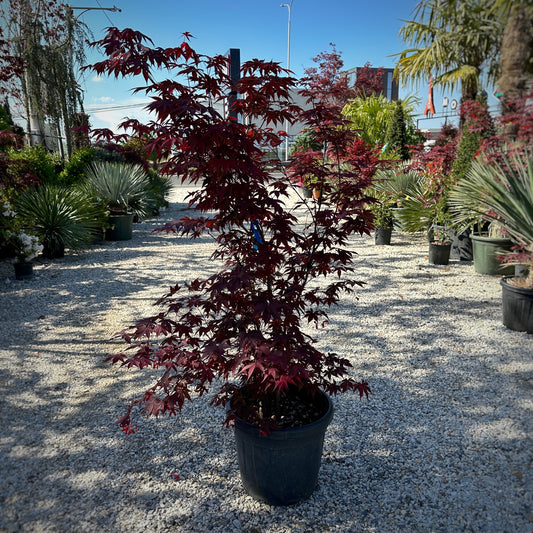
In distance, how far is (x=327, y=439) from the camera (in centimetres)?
266

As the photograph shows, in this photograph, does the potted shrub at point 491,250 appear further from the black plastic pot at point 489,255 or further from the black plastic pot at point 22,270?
the black plastic pot at point 22,270

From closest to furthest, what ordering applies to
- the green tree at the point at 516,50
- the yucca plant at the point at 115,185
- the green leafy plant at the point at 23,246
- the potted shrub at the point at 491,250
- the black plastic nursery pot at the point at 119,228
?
the green tree at the point at 516,50 < the potted shrub at the point at 491,250 < the green leafy plant at the point at 23,246 < the black plastic nursery pot at the point at 119,228 < the yucca plant at the point at 115,185

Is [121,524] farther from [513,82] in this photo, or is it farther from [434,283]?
[434,283]

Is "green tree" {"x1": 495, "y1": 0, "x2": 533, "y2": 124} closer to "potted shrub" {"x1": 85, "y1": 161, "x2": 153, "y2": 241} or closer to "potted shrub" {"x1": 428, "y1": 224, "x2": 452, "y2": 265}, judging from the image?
"potted shrub" {"x1": 428, "y1": 224, "x2": 452, "y2": 265}

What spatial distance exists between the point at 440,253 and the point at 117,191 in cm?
672

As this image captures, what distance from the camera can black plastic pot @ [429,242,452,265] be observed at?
6.48 m

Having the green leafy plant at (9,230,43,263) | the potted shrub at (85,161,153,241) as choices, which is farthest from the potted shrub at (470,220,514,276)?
the potted shrub at (85,161,153,241)

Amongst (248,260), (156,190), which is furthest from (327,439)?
(156,190)

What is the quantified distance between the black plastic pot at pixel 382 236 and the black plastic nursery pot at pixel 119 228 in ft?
16.8

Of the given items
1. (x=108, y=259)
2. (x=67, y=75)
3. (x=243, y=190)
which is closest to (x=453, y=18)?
(x=243, y=190)

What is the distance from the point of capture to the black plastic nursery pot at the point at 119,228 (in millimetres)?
8547

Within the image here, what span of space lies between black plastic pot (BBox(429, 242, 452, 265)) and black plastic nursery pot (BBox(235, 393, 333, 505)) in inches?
198

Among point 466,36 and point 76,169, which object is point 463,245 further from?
point 76,169

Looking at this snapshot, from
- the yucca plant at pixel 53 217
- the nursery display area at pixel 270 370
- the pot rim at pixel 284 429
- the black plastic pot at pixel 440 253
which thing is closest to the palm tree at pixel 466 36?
the nursery display area at pixel 270 370
